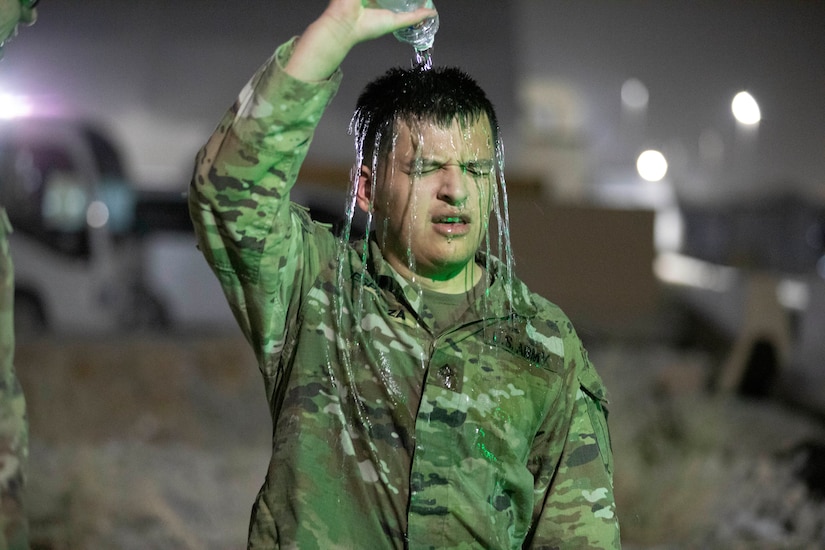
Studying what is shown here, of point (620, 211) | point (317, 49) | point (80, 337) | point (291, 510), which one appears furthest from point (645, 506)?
point (80, 337)

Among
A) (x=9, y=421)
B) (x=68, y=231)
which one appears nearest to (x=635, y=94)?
(x=68, y=231)

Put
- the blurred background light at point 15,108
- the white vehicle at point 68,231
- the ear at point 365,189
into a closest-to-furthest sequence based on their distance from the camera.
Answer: the ear at point 365,189
the white vehicle at point 68,231
the blurred background light at point 15,108

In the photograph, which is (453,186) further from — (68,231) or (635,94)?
(635,94)

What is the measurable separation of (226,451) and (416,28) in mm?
4410

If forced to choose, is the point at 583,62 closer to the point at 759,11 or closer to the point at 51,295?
the point at 759,11

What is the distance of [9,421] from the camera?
1.49m

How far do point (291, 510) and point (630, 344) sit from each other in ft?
25.5

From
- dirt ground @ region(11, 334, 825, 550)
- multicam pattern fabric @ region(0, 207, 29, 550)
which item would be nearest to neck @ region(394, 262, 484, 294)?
multicam pattern fabric @ region(0, 207, 29, 550)

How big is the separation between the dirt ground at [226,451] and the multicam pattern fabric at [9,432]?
106 inches

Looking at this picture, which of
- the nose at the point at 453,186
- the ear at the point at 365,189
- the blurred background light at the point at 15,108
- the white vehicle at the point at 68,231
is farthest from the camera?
the blurred background light at the point at 15,108

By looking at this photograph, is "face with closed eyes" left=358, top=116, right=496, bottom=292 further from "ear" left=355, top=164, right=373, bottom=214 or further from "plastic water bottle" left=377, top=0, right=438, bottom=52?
"plastic water bottle" left=377, top=0, right=438, bottom=52

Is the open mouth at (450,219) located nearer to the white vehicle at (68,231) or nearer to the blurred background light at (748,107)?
the blurred background light at (748,107)

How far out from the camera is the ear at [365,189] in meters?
1.81

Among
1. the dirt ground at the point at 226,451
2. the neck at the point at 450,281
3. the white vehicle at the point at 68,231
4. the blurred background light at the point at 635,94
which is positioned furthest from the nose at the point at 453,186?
the blurred background light at the point at 635,94
